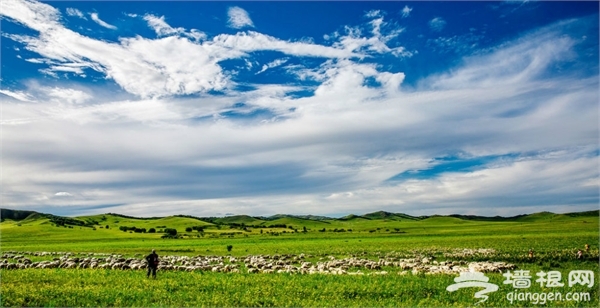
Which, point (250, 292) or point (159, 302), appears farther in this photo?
point (250, 292)

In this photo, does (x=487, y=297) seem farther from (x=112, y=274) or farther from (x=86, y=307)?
(x=112, y=274)

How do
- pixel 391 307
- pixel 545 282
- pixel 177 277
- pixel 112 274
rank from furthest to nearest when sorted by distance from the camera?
pixel 112 274 < pixel 177 277 < pixel 545 282 < pixel 391 307

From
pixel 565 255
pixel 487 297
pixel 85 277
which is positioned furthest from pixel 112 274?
pixel 565 255

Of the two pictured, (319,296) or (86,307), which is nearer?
(86,307)

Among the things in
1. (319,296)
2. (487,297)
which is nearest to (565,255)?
(487,297)

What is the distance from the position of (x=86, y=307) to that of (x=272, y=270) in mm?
15294

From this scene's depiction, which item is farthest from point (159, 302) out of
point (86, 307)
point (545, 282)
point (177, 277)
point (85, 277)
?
point (545, 282)

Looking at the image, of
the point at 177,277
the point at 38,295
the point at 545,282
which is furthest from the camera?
the point at 177,277

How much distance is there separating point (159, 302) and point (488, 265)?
22162 millimetres

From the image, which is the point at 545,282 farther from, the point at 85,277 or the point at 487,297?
the point at 85,277

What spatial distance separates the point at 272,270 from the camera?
3266cm

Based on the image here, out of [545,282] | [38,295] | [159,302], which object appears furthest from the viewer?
[545,282]

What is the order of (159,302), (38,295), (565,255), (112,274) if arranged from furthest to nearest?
(565,255), (112,274), (38,295), (159,302)

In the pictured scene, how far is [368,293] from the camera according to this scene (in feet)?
71.9
